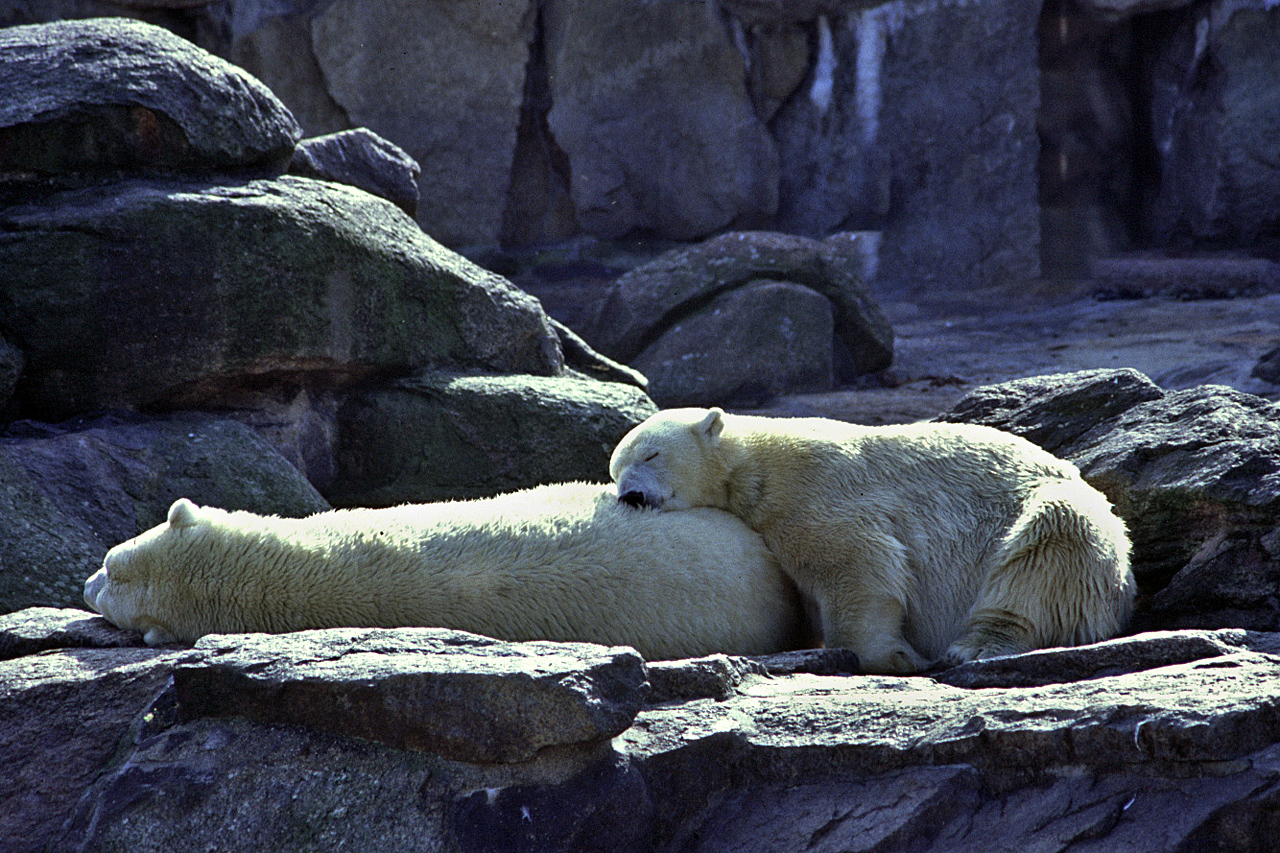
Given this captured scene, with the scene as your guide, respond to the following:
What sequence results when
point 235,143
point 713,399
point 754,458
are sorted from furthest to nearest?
point 713,399 < point 235,143 < point 754,458

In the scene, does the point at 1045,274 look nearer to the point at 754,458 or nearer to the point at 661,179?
the point at 661,179

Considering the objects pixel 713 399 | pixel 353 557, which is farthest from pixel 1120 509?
pixel 713 399

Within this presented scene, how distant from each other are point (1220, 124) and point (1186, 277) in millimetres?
1887


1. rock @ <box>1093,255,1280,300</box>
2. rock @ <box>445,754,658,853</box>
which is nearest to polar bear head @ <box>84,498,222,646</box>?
rock @ <box>445,754,658,853</box>

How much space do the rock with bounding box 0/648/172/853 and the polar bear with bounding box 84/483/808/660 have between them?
0.37 m

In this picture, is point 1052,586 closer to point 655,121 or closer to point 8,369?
point 8,369

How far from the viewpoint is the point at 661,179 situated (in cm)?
1381

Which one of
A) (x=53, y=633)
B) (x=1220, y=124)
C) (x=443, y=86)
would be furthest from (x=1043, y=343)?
(x=53, y=633)

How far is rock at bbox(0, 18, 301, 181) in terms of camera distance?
Answer: 4.61m

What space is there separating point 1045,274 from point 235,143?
37.9ft

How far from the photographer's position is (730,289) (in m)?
10.3

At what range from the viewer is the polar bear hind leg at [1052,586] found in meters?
3.28

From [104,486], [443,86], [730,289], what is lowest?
[104,486]

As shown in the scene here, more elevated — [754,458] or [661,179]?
[661,179]
